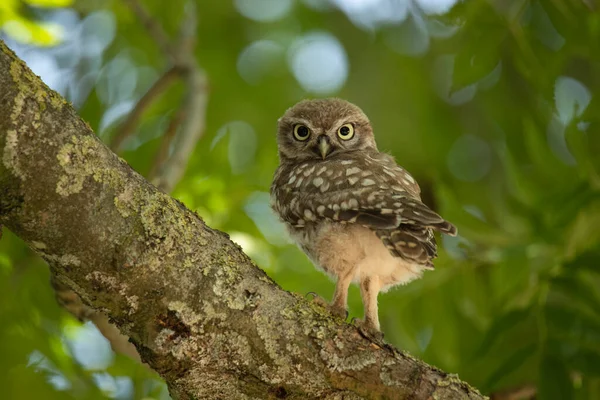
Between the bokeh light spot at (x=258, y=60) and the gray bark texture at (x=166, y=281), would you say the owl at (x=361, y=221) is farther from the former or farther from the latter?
the bokeh light spot at (x=258, y=60)

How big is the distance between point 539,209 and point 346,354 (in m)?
2.01

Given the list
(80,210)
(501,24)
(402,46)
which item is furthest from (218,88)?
(80,210)

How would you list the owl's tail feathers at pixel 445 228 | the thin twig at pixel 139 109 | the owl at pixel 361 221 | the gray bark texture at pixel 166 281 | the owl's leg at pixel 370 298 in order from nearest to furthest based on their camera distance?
the gray bark texture at pixel 166 281, the owl's tail feathers at pixel 445 228, the owl at pixel 361 221, the owl's leg at pixel 370 298, the thin twig at pixel 139 109

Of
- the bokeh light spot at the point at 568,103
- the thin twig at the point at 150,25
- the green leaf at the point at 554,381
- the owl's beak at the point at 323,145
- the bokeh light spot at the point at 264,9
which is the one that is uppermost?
the bokeh light spot at the point at 264,9

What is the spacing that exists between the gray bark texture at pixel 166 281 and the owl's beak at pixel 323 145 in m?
1.68

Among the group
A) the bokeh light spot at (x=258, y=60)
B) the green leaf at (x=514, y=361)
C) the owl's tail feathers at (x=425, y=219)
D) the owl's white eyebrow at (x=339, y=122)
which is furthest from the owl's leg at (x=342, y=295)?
the bokeh light spot at (x=258, y=60)

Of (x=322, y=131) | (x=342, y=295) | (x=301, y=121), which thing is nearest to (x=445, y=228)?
(x=342, y=295)

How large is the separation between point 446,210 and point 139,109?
181 cm

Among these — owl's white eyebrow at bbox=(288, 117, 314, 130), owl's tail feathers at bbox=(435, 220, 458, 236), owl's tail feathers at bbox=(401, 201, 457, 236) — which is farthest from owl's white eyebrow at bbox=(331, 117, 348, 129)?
owl's tail feathers at bbox=(435, 220, 458, 236)

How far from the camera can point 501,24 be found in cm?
381

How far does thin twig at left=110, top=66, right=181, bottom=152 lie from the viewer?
386 centimetres

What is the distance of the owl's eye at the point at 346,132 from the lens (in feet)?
13.8

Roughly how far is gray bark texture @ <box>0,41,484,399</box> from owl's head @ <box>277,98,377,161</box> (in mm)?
1779

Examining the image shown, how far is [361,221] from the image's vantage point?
2867 millimetres
